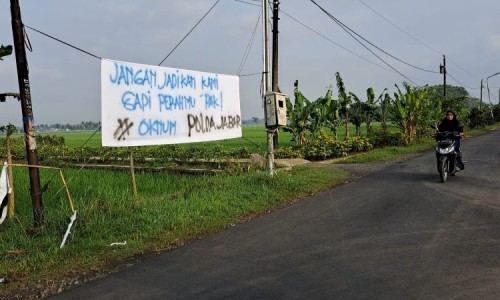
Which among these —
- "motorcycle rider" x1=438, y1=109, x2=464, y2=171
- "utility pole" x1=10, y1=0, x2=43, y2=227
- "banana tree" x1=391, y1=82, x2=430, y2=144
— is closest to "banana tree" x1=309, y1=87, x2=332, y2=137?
"banana tree" x1=391, y1=82, x2=430, y2=144

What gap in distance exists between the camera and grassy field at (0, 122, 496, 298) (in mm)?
4590

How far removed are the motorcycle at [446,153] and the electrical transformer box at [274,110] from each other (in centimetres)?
369

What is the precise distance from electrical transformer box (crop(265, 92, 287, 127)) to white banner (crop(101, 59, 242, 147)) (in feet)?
2.41

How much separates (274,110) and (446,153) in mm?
4090

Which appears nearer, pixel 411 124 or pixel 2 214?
pixel 2 214

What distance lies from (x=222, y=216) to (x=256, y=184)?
2.34 metres

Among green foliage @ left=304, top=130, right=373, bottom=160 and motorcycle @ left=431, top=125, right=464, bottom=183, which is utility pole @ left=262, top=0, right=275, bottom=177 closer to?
motorcycle @ left=431, top=125, right=464, bottom=183

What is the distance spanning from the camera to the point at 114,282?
4152mm

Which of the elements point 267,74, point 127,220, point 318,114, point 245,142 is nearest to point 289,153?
point 318,114

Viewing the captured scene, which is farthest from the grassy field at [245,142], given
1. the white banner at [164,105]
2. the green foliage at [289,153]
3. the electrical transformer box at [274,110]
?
the electrical transformer box at [274,110]

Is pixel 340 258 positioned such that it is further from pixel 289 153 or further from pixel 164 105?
pixel 289 153

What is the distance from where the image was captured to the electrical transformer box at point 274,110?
9.23 metres

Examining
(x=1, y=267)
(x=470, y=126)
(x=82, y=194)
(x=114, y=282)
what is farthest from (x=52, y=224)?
(x=470, y=126)

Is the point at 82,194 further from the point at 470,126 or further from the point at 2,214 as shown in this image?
the point at 470,126
